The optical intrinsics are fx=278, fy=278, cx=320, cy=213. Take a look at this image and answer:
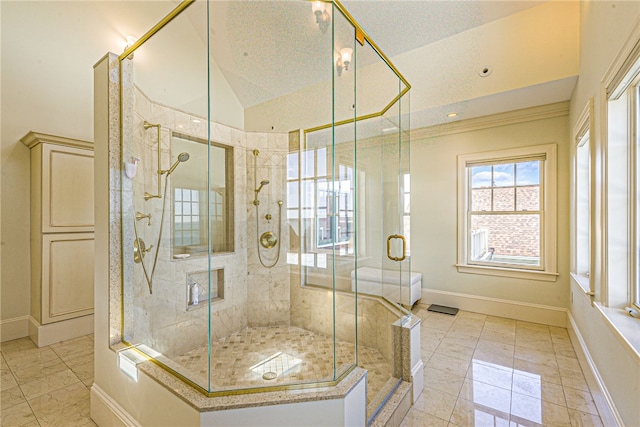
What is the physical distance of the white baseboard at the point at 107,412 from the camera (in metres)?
1.49

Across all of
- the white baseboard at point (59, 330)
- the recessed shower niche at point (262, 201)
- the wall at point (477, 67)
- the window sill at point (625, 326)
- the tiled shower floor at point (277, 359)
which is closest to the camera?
the window sill at point (625, 326)

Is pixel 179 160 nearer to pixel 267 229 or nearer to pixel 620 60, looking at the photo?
pixel 267 229

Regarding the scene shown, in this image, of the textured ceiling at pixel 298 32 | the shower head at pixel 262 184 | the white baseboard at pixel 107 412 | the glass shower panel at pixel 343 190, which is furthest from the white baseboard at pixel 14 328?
the glass shower panel at pixel 343 190

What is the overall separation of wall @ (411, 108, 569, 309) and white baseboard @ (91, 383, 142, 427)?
3566 millimetres

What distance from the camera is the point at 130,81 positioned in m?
1.73

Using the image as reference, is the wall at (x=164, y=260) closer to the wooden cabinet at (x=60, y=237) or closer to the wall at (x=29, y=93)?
the wooden cabinet at (x=60, y=237)

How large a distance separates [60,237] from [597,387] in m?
4.71

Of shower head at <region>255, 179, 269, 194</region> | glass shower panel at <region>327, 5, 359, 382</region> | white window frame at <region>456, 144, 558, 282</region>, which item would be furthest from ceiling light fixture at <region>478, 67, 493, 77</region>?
shower head at <region>255, 179, 269, 194</region>

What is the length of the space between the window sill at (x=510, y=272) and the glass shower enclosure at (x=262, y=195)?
1902 mm

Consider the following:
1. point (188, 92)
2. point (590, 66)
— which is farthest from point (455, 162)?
point (188, 92)

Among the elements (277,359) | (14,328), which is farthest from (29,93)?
(277,359)

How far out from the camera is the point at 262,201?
259cm

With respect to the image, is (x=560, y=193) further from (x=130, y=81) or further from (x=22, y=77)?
(x=22, y=77)

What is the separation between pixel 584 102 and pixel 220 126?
302 cm
